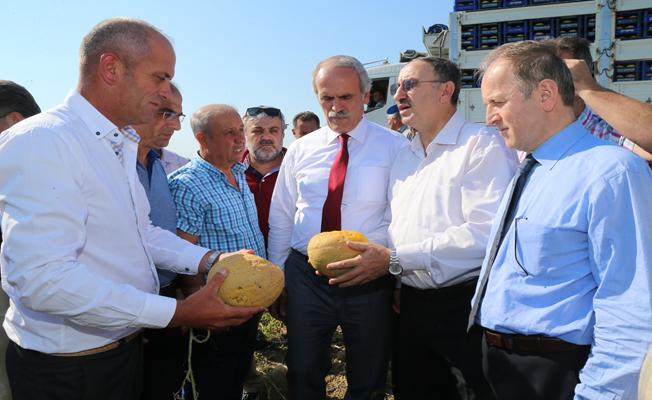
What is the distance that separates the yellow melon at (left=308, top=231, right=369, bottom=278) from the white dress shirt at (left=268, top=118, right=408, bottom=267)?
22.2 inches

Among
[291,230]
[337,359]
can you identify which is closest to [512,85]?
[291,230]

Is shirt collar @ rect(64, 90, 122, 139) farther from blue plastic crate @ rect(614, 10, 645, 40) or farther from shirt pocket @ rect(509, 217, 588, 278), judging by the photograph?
blue plastic crate @ rect(614, 10, 645, 40)

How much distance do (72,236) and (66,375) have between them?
662 mm

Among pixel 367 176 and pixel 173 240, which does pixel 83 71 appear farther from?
pixel 367 176

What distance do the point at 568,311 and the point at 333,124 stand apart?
7.29 feet

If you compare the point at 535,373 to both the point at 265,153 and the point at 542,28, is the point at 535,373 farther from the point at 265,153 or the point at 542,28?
the point at 542,28

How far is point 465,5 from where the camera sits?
9.55 metres

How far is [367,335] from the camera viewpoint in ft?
11.0

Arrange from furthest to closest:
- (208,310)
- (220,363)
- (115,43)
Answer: (220,363), (208,310), (115,43)

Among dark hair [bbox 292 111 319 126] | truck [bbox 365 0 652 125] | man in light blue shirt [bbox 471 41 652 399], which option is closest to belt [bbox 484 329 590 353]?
man in light blue shirt [bbox 471 41 652 399]

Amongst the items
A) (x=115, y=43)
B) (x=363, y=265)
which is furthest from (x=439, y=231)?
(x=115, y=43)

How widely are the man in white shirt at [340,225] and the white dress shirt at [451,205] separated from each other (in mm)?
385

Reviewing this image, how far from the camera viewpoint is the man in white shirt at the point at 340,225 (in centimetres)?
338

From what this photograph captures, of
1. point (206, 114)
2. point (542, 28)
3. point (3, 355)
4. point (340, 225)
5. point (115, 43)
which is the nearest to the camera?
point (115, 43)
